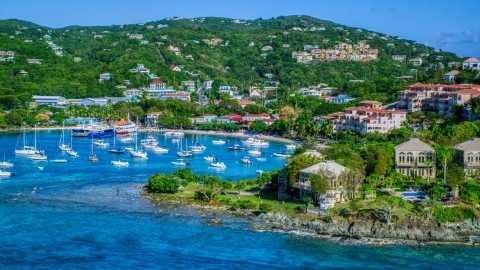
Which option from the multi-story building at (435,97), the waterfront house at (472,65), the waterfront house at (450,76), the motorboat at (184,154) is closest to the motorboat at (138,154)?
the motorboat at (184,154)

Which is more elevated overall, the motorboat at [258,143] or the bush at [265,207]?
the motorboat at [258,143]

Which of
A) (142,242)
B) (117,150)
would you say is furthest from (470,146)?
(117,150)

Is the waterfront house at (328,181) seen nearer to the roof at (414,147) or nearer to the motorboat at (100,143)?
the roof at (414,147)

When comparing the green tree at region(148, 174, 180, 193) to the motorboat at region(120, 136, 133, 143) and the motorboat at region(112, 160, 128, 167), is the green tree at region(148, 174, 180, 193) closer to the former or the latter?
the motorboat at region(112, 160, 128, 167)

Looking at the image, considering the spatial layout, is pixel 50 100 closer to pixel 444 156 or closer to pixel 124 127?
pixel 124 127

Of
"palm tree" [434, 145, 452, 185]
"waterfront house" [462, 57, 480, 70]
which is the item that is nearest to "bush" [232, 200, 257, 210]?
"palm tree" [434, 145, 452, 185]
